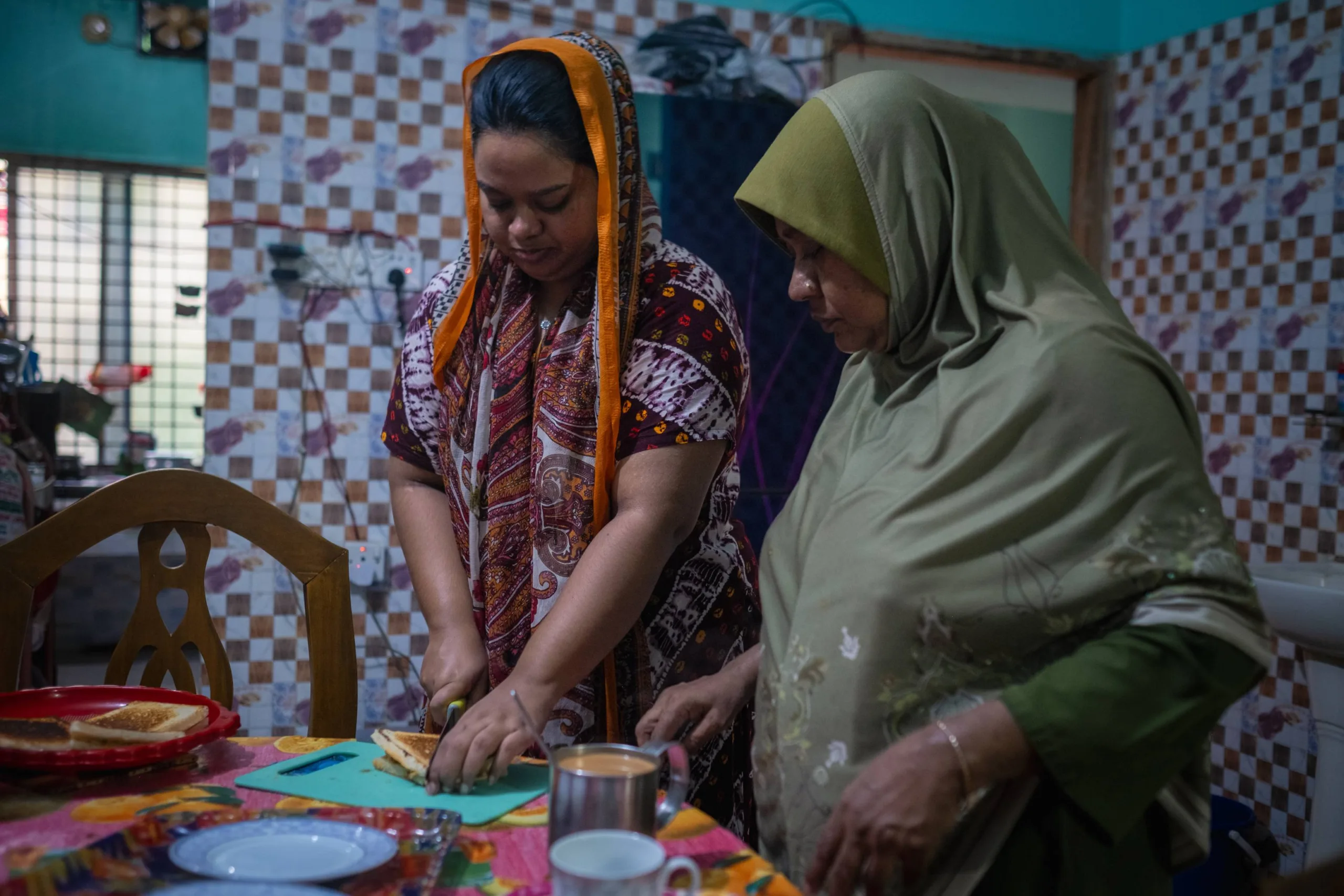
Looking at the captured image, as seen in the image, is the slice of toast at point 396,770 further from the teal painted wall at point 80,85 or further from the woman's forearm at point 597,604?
the teal painted wall at point 80,85

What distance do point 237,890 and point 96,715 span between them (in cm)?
59

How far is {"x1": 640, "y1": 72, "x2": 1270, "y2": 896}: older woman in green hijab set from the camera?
0.93 m

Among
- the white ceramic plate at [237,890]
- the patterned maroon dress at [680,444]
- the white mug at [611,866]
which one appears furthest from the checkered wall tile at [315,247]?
the white mug at [611,866]

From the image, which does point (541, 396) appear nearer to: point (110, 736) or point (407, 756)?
A: point (407, 756)

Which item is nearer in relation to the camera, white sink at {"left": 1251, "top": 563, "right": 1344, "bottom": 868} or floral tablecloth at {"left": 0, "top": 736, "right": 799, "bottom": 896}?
floral tablecloth at {"left": 0, "top": 736, "right": 799, "bottom": 896}

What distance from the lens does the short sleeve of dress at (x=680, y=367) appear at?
1.40 m

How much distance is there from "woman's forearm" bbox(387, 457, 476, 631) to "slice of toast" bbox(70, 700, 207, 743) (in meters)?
0.33

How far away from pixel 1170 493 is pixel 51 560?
1.40 metres

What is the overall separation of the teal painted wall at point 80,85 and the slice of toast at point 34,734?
8.39 ft

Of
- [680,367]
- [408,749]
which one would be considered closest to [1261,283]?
[680,367]

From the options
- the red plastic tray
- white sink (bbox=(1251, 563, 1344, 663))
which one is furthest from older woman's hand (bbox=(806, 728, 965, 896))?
white sink (bbox=(1251, 563, 1344, 663))

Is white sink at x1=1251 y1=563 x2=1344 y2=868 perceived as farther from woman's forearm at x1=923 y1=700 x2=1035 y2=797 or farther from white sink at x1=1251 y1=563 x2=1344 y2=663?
woman's forearm at x1=923 y1=700 x2=1035 y2=797

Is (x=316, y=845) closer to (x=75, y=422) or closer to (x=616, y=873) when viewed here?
(x=616, y=873)

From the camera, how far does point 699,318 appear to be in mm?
1452
